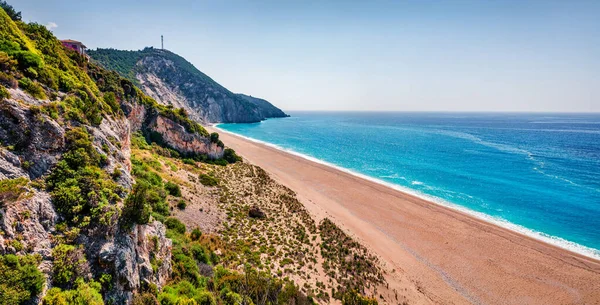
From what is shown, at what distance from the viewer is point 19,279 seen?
816cm

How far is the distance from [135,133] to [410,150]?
2946 inches

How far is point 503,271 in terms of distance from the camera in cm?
2473

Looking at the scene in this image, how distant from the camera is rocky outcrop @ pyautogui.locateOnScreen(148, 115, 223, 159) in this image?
4325cm

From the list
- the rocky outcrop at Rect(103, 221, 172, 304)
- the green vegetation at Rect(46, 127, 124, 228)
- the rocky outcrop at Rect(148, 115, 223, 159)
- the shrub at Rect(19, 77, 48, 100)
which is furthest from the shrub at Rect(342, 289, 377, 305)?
the rocky outcrop at Rect(148, 115, 223, 159)

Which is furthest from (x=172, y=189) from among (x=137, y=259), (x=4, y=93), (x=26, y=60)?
(x=4, y=93)

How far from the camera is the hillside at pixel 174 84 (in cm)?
12147

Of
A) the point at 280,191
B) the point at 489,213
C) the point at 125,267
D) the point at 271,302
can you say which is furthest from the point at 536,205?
the point at 125,267

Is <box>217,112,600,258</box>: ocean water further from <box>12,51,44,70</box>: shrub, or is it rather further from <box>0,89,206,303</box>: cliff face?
<box>12,51,44,70</box>: shrub

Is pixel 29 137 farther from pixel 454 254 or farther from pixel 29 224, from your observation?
pixel 454 254

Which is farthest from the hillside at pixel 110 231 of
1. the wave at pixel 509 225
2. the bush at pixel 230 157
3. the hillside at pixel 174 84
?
the hillside at pixel 174 84

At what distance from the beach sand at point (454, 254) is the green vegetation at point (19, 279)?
2220 cm

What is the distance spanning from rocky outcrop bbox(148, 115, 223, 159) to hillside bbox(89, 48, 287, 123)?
3370 inches

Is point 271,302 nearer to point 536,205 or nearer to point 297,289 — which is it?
point 297,289

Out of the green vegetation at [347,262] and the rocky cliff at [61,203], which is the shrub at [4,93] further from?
the green vegetation at [347,262]
